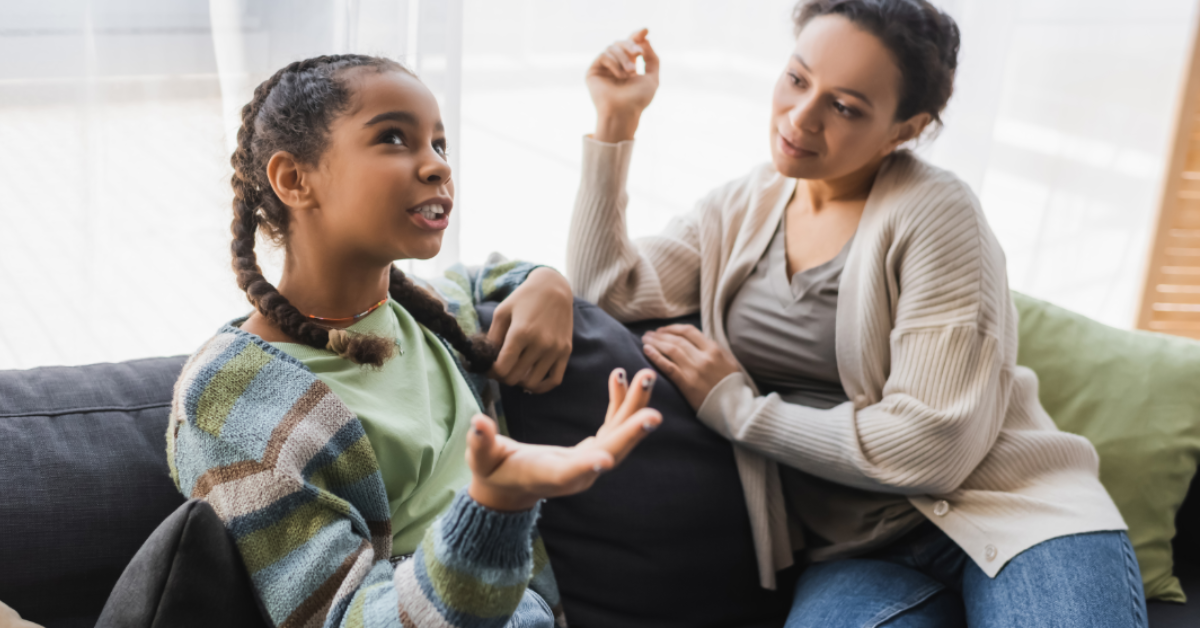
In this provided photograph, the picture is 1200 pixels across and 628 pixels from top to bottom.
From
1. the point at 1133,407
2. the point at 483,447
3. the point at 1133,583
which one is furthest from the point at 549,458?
the point at 1133,407

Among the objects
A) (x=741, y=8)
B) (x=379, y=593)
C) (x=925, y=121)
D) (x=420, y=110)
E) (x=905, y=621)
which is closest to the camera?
(x=379, y=593)

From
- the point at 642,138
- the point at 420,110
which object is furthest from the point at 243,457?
the point at 642,138

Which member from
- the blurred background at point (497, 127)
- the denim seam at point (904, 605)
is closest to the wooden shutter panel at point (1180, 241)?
the blurred background at point (497, 127)

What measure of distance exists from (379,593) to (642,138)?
51.7 inches

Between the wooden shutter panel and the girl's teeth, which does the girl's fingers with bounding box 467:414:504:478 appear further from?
the wooden shutter panel

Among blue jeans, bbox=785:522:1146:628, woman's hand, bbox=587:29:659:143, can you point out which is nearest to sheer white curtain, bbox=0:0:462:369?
woman's hand, bbox=587:29:659:143

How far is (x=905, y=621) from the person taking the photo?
4.02 ft

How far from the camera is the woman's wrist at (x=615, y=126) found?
1.43 m

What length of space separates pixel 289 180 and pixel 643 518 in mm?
668

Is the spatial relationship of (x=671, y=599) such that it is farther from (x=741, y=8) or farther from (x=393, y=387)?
(x=741, y=8)

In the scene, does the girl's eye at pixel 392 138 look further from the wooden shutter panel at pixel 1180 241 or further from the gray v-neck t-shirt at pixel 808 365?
the wooden shutter panel at pixel 1180 241

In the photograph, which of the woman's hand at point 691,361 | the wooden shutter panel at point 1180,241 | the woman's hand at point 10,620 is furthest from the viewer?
the wooden shutter panel at point 1180,241

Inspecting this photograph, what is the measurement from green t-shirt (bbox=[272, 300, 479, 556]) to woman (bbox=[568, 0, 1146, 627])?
1.33 ft

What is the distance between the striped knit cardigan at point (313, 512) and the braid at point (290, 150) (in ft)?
0.16
